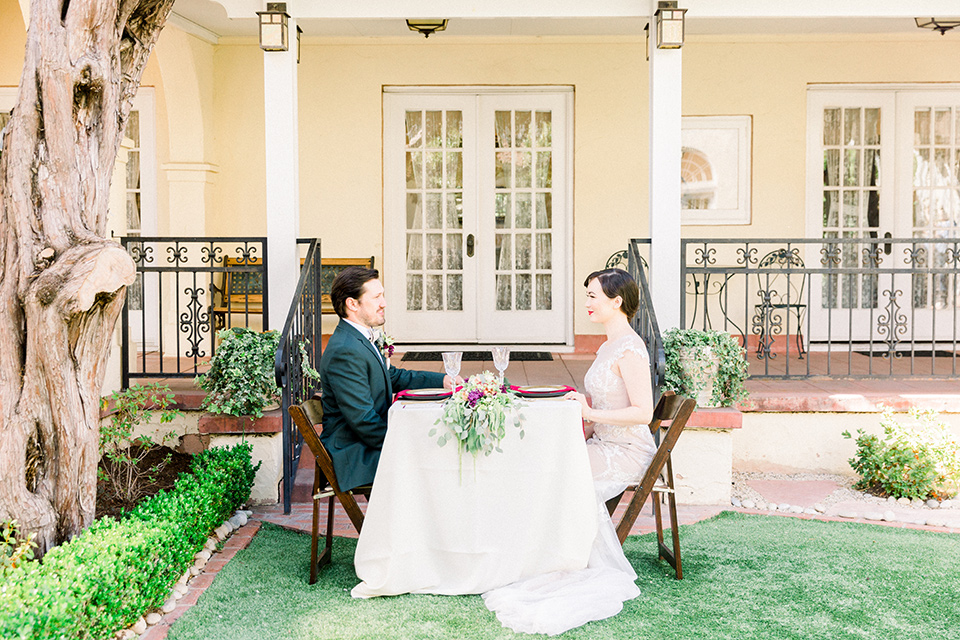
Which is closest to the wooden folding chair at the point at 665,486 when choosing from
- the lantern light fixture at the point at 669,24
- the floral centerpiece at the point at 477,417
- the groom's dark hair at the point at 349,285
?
the floral centerpiece at the point at 477,417

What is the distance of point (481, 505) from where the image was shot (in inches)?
133

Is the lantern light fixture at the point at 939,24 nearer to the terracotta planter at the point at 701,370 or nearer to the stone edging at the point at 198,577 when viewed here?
the terracotta planter at the point at 701,370

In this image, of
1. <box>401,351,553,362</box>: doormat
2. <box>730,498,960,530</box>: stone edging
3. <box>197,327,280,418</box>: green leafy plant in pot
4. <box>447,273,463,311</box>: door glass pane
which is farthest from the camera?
<box>447,273,463,311</box>: door glass pane

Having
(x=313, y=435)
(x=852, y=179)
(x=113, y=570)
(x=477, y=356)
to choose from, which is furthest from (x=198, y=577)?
(x=852, y=179)

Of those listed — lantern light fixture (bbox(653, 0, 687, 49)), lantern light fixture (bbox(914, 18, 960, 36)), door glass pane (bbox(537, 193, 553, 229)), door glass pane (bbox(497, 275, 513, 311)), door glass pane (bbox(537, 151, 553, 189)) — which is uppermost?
lantern light fixture (bbox(914, 18, 960, 36))

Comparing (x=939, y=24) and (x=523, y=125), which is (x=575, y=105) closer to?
(x=523, y=125)

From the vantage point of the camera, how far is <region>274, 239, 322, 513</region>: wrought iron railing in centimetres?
462

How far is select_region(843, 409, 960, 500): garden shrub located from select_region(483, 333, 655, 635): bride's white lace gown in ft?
6.90

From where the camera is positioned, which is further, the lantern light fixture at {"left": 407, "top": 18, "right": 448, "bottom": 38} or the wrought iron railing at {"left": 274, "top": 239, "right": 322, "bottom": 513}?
the lantern light fixture at {"left": 407, "top": 18, "right": 448, "bottom": 38}

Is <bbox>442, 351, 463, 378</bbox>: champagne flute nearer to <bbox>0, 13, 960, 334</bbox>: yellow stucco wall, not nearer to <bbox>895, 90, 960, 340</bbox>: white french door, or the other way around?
<bbox>0, 13, 960, 334</bbox>: yellow stucco wall

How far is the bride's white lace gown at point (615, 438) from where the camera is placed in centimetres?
369

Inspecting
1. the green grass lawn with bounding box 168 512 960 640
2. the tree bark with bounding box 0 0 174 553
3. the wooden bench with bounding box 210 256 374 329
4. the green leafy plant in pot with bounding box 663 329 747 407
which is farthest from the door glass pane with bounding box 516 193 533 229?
the tree bark with bounding box 0 0 174 553

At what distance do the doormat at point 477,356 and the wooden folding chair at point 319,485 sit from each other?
11.7 ft

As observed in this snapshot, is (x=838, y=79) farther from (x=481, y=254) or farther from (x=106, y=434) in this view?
(x=106, y=434)
